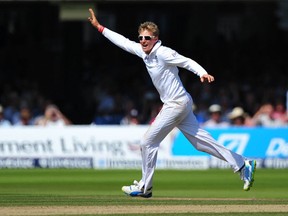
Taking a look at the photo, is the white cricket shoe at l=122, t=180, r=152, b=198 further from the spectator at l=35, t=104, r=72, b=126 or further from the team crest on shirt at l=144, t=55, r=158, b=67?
the spectator at l=35, t=104, r=72, b=126

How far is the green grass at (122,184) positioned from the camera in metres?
13.0

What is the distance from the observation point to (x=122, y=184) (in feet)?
56.4

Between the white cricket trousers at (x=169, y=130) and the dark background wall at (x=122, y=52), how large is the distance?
1277cm

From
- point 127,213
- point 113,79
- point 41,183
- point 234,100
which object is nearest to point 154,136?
point 127,213

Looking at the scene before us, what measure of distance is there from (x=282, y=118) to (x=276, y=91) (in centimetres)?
332

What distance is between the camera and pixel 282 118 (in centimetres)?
2295

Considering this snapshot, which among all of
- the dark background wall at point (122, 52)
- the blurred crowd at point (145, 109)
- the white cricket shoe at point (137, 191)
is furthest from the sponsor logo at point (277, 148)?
the white cricket shoe at point (137, 191)

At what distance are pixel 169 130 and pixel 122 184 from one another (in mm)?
4473

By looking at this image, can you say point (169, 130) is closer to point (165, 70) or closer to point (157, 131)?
point (157, 131)

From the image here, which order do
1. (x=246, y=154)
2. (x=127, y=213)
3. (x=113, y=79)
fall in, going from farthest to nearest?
(x=113, y=79), (x=246, y=154), (x=127, y=213)

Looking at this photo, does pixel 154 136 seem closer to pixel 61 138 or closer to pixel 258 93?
pixel 61 138

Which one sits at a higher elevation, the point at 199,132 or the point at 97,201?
the point at 199,132

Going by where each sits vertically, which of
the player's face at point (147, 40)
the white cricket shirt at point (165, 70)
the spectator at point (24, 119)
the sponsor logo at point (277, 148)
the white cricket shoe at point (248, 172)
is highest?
the player's face at point (147, 40)

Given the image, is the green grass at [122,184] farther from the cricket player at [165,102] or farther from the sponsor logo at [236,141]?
the sponsor logo at [236,141]
